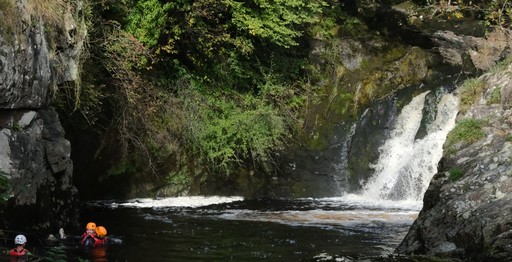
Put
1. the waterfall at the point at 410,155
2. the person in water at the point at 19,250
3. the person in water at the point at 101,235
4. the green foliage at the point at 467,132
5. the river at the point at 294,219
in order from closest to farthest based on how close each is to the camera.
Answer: the person in water at the point at 19,250 < the green foliage at the point at 467,132 < the river at the point at 294,219 < the person in water at the point at 101,235 < the waterfall at the point at 410,155

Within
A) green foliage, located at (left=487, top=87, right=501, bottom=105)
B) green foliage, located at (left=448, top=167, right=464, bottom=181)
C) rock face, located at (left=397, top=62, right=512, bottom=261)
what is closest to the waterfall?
green foliage, located at (left=487, top=87, right=501, bottom=105)

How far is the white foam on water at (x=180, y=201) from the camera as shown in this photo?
1641 cm

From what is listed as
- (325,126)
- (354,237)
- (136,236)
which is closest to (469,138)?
(354,237)

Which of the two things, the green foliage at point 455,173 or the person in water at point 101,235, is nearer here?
the green foliage at point 455,173

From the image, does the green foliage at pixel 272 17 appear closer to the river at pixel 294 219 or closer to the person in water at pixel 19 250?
the river at pixel 294 219

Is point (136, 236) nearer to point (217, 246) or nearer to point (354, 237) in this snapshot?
point (217, 246)

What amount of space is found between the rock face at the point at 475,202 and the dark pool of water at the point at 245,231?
5.73 feet

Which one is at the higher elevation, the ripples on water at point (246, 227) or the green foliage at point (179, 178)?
the green foliage at point (179, 178)

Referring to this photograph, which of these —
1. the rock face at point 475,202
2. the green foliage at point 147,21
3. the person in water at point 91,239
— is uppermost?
→ the green foliage at point 147,21

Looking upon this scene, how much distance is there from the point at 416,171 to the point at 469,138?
8.52 metres

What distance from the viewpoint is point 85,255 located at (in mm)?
10852

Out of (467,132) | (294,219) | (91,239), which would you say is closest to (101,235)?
(91,239)

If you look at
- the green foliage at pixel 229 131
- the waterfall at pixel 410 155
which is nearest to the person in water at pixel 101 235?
the green foliage at pixel 229 131

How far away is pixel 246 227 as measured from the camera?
13414 millimetres
